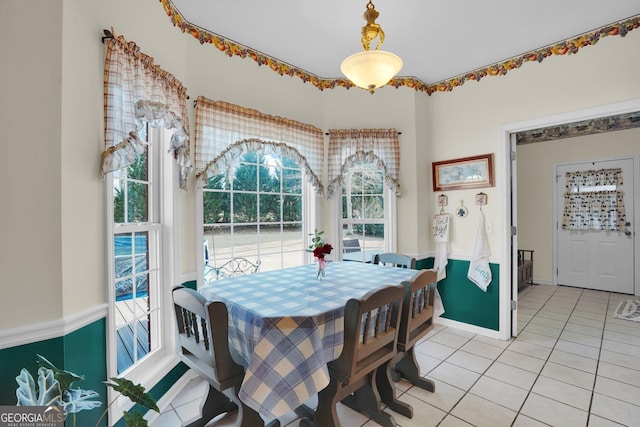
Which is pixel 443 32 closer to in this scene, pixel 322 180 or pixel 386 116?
pixel 386 116

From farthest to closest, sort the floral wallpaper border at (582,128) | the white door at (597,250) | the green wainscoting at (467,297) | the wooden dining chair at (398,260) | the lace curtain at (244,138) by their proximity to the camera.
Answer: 1. the white door at (597,250)
2. the floral wallpaper border at (582,128)
3. the green wainscoting at (467,297)
4. the wooden dining chair at (398,260)
5. the lace curtain at (244,138)

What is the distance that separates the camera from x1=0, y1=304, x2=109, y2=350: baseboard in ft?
3.71

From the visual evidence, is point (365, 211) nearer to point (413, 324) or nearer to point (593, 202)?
point (413, 324)

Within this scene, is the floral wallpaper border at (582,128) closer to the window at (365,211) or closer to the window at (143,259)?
the window at (365,211)

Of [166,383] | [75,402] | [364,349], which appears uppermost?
[75,402]

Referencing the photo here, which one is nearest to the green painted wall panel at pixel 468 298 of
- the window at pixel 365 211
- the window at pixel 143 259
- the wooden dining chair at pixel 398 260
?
the window at pixel 365 211

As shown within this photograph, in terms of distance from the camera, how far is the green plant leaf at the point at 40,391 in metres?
0.92

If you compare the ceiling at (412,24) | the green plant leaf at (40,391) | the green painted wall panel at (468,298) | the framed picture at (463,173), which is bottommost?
the green painted wall panel at (468,298)

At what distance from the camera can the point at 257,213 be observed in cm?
291

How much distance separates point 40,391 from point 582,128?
20.5 ft

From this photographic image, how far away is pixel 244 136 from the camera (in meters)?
2.69

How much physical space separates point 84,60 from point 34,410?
4.67 ft

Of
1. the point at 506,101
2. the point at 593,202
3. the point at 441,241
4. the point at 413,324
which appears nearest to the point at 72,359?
the point at 413,324

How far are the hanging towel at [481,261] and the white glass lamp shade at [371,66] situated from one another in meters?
2.10
